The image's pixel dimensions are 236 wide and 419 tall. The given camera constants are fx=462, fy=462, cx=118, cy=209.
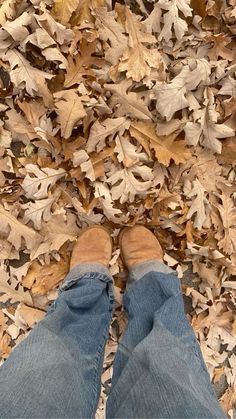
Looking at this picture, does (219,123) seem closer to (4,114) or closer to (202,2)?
(202,2)

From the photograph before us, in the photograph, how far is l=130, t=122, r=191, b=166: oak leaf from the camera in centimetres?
141

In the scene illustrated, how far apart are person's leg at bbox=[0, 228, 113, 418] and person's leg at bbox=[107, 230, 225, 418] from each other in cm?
7

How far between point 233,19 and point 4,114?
770 mm

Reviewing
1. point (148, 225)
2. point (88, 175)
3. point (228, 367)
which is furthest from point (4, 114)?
point (228, 367)

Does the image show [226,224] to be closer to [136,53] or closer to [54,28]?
[136,53]

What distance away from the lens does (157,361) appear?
106 centimetres

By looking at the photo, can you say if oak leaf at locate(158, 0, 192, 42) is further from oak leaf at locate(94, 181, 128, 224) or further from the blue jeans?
the blue jeans

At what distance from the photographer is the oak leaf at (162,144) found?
1.41 m

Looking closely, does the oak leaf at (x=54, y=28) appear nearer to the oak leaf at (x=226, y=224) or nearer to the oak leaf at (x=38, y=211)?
the oak leaf at (x=38, y=211)

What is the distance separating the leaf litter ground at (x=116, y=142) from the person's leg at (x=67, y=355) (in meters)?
0.13

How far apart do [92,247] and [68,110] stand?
16.5 inches

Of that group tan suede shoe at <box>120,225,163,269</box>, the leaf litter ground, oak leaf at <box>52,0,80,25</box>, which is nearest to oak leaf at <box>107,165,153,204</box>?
the leaf litter ground

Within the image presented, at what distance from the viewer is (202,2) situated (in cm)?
140

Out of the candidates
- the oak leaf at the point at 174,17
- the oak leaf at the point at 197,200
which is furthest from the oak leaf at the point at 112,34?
the oak leaf at the point at 197,200
